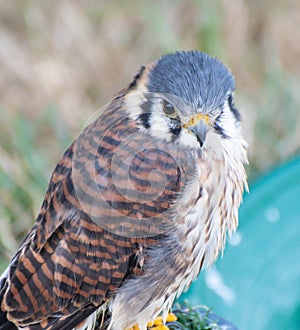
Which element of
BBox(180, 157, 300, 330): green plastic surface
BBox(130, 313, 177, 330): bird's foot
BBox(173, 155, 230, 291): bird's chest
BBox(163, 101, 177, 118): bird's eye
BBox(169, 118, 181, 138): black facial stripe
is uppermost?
BBox(163, 101, 177, 118): bird's eye

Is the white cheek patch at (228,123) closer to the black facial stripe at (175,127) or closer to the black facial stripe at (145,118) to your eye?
the black facial stripe at (175,127)

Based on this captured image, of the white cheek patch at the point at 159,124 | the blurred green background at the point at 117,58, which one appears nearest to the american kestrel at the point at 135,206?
the white cheek patch at the point at 159,124

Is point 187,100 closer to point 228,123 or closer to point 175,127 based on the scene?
point 175,127

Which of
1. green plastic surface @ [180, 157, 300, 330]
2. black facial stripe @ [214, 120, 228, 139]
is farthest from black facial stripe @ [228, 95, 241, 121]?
green plastic surface @ [180, 157, 300, 330]

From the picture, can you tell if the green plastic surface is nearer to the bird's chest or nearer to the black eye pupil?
the bird's chest

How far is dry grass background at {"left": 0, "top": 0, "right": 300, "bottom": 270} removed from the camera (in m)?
4.98

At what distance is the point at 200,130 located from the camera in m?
3.04

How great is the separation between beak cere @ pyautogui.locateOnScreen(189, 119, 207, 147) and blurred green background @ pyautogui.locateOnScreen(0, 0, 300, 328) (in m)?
1.75

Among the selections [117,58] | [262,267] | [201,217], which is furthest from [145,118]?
[117,58]

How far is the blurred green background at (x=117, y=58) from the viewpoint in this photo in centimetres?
498

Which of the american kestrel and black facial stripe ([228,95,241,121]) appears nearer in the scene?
the american kestrel

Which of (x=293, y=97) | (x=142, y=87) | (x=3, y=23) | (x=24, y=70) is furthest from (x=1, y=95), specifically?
(x=142, y=87)

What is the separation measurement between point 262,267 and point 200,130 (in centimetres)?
112

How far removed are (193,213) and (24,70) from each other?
9.44 ft
